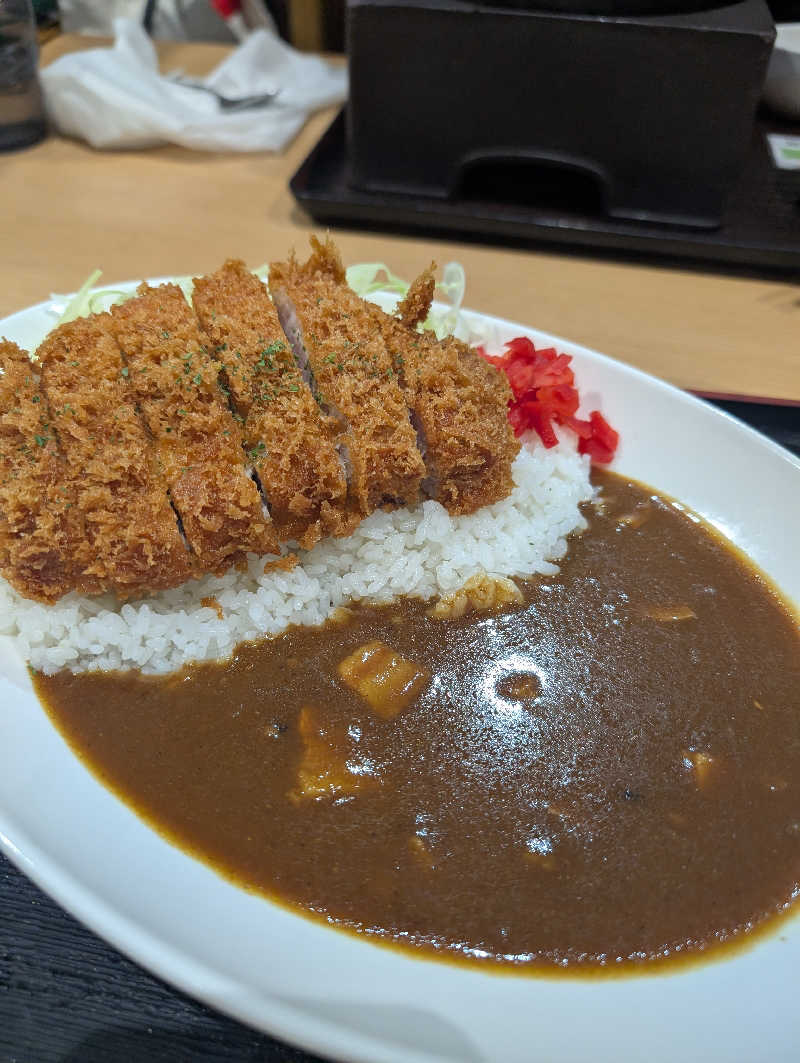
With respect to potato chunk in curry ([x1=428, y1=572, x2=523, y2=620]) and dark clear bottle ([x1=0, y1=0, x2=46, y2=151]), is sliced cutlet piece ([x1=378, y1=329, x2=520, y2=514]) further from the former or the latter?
dark clear bottle ([x1=0, y1=0, x2=46, y2=151])

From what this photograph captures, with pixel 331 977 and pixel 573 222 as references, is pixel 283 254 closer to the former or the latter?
pixel 573 222

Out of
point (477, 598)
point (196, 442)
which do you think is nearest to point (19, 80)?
point (196, 442)

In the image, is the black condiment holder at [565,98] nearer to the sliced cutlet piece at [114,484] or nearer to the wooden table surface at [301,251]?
the wooden table surface at [301,251]

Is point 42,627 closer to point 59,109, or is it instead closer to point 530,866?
point 530,866

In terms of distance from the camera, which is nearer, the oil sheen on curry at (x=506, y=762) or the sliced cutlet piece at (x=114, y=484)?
the oil sheen on curry at (x=506, y=762)

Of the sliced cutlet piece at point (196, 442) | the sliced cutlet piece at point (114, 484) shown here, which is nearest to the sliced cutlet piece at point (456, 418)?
the sliced cutlet piece at point (196, 442)

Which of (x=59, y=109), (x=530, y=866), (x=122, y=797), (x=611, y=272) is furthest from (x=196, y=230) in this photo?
(x=530, y=866)

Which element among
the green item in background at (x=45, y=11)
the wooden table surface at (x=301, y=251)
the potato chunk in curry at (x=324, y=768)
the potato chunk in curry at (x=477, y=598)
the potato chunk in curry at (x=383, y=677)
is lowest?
the potato chunk in curry at (x=324, y=768)
